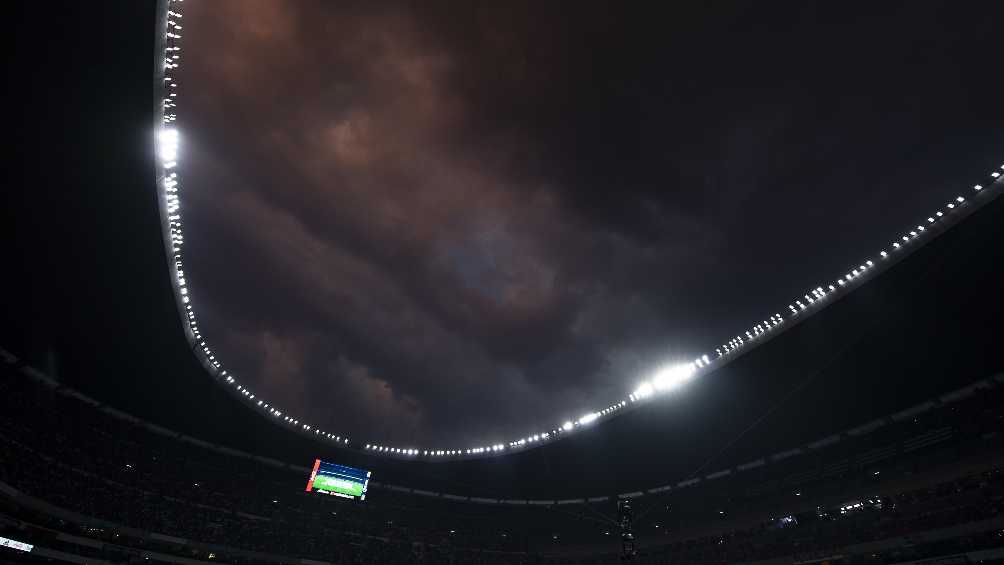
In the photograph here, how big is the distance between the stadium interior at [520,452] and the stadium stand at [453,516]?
155 mm

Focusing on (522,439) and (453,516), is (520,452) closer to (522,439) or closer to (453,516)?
(522,439)

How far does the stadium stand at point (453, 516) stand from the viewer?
29.0 meters

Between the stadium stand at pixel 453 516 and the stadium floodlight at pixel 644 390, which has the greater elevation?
the stadium floodlight at pixel 644 390

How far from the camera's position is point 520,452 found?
43312 millimetres

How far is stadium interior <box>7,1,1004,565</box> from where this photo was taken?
22594 mm

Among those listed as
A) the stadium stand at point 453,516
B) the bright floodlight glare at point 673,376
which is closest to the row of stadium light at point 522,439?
the bright floodlight glare at point 673,376

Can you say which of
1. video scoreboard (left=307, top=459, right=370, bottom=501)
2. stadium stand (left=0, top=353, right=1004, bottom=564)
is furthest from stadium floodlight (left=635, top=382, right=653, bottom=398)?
video scoreboard (left=307, top=459, right=370, bottom=501)

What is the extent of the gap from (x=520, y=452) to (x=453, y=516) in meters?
17.3

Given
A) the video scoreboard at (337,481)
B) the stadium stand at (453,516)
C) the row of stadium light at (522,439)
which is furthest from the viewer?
the video scoreboard at (337,481)

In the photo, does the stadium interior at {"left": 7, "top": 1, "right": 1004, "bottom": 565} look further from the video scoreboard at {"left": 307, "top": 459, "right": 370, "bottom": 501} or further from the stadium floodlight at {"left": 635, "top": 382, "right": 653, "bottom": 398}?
the video scoreboard at {"left": 307, "top": 459, "right": 370, "bottom": 501}

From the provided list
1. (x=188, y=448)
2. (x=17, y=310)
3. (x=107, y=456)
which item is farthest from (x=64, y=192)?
(x=188, y=448)

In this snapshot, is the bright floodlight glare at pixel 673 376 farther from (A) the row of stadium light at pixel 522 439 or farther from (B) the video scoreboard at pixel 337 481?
(B) the video scoreboard at pixel 337 481

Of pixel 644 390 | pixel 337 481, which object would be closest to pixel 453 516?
pixel 337 481

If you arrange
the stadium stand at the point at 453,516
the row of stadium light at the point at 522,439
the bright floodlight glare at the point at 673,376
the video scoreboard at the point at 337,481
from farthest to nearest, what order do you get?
the video scoreboard at the point at 337,481, the bright floodlight glare at the point at 673,376, the stadium stand at the point at 453,516, the row of stadium light at the point at 522,439
